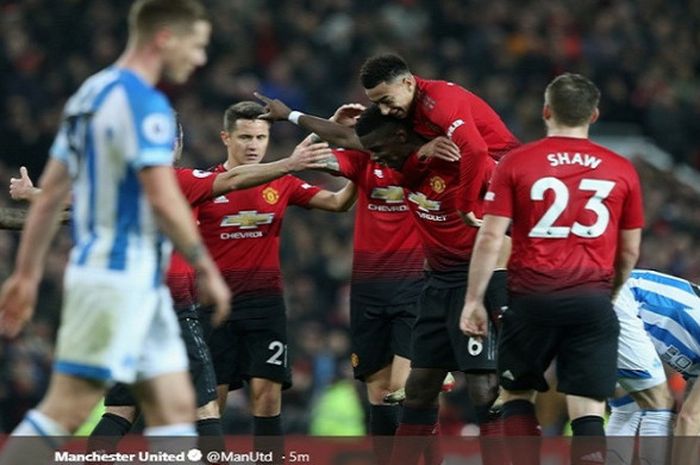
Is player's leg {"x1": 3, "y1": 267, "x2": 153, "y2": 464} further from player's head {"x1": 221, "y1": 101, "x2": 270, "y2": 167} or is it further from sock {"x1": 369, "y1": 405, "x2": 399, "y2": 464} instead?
player's head {"x1": 221, "y1": 101, "x2": 270, "y2": 167}

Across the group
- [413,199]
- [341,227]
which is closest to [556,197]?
Result: [413,199]

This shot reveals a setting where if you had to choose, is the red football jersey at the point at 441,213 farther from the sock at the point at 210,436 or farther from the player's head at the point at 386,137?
the sock at the point at 210,436

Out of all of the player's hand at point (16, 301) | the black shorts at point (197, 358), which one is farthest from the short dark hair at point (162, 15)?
the black shorts at point (197, 358)

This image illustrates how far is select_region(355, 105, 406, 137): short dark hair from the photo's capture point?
8742 millimetres

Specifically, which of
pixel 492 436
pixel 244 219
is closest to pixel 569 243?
pixel 492 436

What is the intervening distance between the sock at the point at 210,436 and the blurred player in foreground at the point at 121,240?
8.18ft

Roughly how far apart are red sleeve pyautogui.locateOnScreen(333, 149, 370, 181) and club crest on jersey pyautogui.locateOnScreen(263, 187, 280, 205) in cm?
50

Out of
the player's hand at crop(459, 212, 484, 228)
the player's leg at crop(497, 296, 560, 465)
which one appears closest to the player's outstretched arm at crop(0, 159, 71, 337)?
the player's leg at crop(497, 296, 560, 465)

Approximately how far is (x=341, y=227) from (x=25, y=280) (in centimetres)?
1090

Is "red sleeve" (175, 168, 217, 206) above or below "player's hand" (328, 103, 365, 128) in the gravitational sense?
below

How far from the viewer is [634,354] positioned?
862 centimetres

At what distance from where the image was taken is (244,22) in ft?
63.8

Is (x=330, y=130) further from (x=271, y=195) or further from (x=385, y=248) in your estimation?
(x=385, y=248)

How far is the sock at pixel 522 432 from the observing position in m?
7.76
